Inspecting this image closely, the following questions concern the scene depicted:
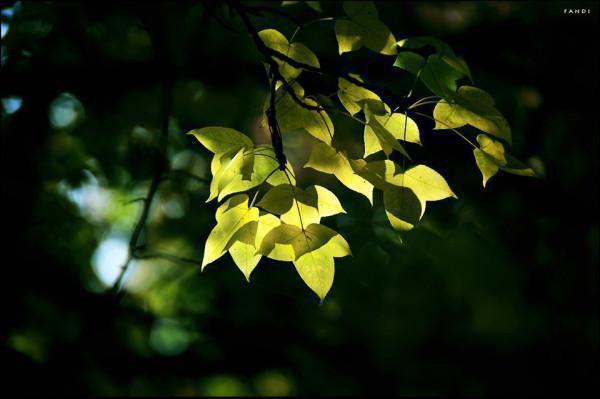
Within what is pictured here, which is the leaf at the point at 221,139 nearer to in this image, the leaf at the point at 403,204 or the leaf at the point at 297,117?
the leaf at the point at 297,117

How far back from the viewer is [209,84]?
2.85 metres

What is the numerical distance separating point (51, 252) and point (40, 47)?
39.4 inches

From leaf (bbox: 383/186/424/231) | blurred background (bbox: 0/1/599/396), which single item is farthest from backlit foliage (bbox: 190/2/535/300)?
blurred background (bbox: 0/1/599/396)

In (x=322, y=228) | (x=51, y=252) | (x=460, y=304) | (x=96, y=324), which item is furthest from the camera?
(x=51, y=252)

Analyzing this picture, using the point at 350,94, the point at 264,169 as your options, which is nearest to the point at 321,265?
the point at 264,169

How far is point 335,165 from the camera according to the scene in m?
0.76

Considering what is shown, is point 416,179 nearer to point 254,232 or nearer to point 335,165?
point 335,165

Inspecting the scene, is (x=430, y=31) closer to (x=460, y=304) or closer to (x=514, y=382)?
(x=460, y=304)

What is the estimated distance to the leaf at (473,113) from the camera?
73 centimetres

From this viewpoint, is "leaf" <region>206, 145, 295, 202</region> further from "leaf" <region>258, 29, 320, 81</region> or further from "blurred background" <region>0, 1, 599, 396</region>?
"blurred background" <region>0, 1, 599, 396</region>

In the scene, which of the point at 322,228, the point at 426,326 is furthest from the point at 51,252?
the point at 322,228

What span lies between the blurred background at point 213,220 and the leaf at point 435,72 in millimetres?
1123

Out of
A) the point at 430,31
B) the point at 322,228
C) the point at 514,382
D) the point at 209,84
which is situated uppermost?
the point at 322,228

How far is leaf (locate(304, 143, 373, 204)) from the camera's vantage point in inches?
29.4
